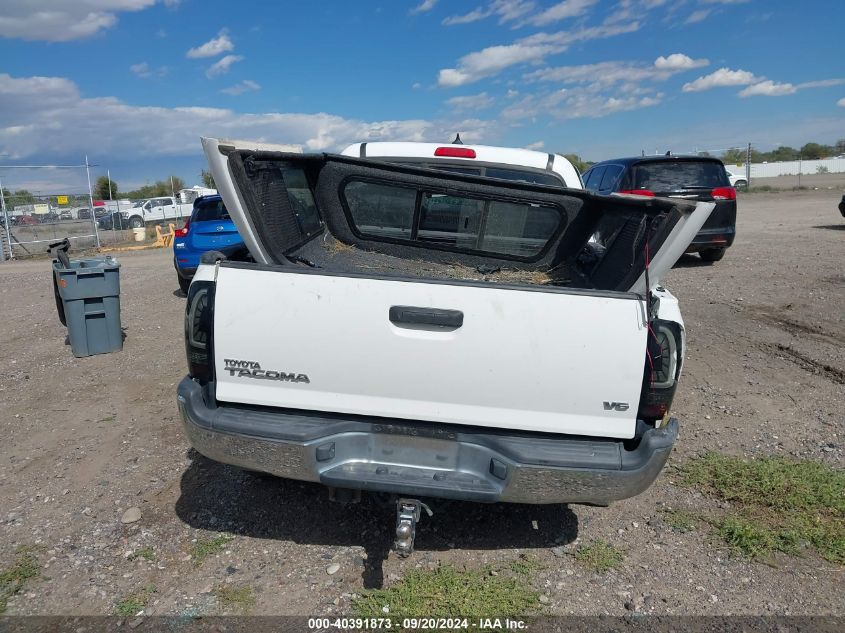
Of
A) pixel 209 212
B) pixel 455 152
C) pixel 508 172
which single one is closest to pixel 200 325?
pixel 455 152

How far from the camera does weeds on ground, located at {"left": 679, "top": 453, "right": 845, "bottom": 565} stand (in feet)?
11.6

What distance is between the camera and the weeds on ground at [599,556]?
11.1 ft

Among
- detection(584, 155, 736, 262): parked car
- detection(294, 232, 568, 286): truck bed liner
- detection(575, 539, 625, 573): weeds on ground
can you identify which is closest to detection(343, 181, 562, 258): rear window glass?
detection(294, 232, 568, 286): truck bed liner

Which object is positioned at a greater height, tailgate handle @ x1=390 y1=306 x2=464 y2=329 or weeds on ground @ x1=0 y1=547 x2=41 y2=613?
tailgate handle @ x1=390 y1=306 x2=464 y2=329

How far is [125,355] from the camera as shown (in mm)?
7246

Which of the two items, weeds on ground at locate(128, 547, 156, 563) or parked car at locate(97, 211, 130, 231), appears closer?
weeds on ground at locate(128, 547, 156, 563)

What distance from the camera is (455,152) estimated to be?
5.11 meters

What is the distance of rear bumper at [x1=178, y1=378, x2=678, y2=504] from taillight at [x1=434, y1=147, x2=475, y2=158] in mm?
2714

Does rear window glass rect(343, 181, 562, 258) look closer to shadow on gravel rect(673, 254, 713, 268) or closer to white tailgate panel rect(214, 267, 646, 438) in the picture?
white tailgate panel rect(214, 267, 646, 438)

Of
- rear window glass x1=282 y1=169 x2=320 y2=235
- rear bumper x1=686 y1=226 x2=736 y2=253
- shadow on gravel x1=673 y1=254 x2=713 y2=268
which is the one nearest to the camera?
rear window glass x1=282 y1=169 x2=320 y2=235

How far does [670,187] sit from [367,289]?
9.10 m

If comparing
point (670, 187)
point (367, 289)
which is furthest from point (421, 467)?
point (670, 187)

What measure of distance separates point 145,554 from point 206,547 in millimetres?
303

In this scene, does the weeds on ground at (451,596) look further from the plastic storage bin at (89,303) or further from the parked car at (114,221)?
the parked car at (114,221)
